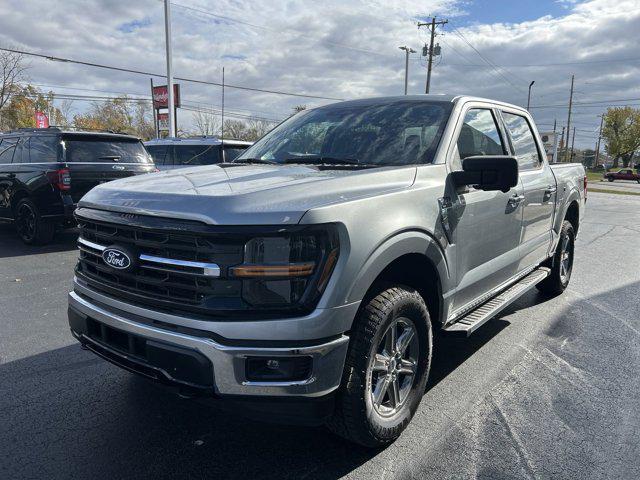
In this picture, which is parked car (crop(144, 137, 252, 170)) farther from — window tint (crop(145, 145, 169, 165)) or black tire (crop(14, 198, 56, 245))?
black tire (crop(14, 198, 56, 245))

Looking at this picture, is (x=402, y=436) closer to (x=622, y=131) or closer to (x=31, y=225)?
(x=31, y=225)

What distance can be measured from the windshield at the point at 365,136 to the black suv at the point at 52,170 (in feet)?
16.3

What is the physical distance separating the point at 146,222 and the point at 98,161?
656cm

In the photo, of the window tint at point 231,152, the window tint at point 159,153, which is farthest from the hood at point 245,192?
the window tint at point 159,153

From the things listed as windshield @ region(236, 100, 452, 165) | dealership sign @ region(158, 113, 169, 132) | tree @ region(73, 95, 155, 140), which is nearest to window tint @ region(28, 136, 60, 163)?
windshield @ region(236, 100, 452, 165)

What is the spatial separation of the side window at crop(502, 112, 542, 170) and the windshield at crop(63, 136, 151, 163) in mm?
6403

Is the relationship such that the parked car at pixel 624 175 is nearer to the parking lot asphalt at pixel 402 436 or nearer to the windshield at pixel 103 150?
the windshield at pixel 103 150

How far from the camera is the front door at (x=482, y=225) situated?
10.6 feet

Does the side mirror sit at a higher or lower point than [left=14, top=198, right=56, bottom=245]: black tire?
higher

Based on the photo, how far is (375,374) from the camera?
2.68m

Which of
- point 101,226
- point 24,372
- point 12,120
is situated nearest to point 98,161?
point 24,372

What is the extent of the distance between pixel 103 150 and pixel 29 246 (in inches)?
79.6

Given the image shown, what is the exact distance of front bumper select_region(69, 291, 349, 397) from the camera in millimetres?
2135

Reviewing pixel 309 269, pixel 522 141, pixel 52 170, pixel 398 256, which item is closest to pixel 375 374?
pixel 398 256
